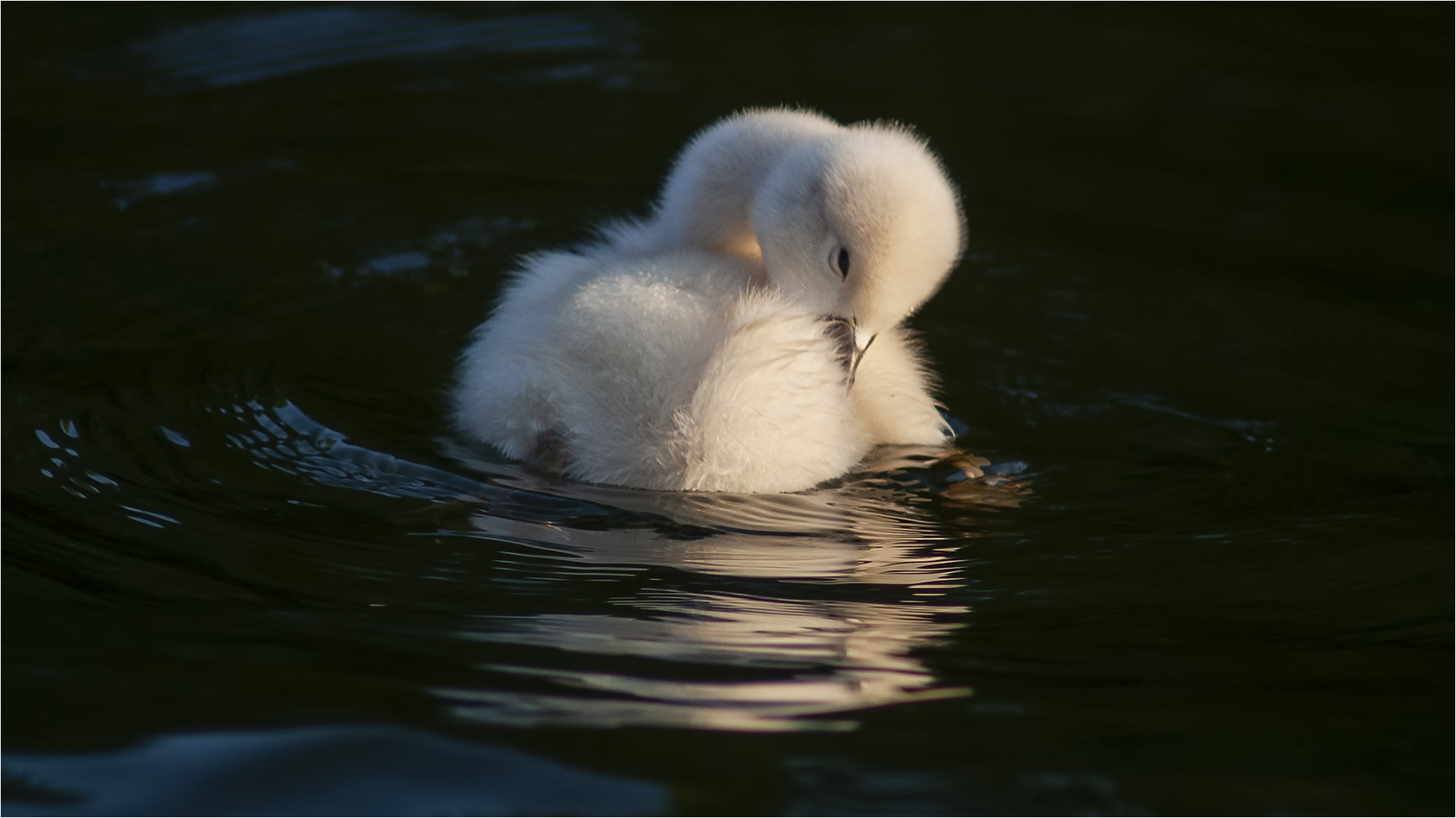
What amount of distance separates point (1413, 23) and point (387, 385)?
501 cm

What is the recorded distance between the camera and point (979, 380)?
4238mm

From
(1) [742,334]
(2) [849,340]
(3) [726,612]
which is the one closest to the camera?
(3) [726,612]

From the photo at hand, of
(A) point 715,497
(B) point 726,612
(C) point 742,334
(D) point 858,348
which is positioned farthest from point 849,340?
(B) point 726,612

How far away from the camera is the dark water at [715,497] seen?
7.04ft

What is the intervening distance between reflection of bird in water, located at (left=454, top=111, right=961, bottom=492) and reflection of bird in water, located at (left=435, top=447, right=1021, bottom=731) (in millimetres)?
107

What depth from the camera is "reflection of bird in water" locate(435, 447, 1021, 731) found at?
2.24 metres

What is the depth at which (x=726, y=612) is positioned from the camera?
8.57 feet

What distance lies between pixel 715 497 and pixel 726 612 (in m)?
0.63

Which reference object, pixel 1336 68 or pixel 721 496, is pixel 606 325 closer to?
pixel 721 496

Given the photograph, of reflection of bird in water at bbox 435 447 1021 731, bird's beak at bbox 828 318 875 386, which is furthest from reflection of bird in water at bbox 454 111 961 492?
reflection of bird in water at bbox 435 447 1021 731

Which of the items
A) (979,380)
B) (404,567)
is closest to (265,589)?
(404,567)

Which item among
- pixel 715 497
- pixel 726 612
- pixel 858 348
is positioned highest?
pixel 858 348

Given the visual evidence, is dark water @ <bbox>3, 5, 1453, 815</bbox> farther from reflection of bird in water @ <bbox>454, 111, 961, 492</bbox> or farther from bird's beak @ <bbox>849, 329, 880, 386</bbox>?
bird's beak @ <bbox>849, 329, 880, 386</bbox>

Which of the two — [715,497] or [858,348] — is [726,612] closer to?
[715,497]
